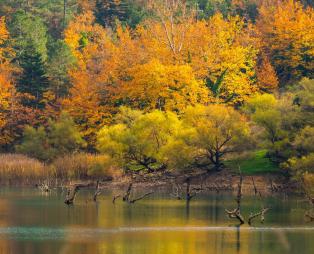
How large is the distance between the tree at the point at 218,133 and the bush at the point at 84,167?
26.6 feet

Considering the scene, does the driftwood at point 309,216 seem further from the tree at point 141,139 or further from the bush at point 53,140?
the bush at point 53,140

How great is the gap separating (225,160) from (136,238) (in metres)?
37.3

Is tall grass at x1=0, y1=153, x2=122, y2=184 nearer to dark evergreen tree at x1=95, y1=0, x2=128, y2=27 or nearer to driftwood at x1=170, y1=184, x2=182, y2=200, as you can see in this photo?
driftwood at x1=170, y1=184, x2=182, y2=200

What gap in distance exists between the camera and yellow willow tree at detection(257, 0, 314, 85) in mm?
107938

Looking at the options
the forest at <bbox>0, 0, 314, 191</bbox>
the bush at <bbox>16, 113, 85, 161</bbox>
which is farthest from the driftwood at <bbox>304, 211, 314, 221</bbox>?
the bush at <bbox>16, 113, 85, 161</bbox>

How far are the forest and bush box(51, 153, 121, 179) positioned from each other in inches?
4.2

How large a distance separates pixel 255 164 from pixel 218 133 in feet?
17.2

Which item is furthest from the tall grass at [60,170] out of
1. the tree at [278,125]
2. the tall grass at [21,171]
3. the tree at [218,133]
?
the tree at [278,125]

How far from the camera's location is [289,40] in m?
109

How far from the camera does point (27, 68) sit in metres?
108

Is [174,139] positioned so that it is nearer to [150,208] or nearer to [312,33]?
[150,208]

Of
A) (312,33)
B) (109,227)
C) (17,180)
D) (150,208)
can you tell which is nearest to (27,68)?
(17,180)

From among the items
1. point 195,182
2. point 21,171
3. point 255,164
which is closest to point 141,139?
point 195,182

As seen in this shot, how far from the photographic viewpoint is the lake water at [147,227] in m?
50.7
